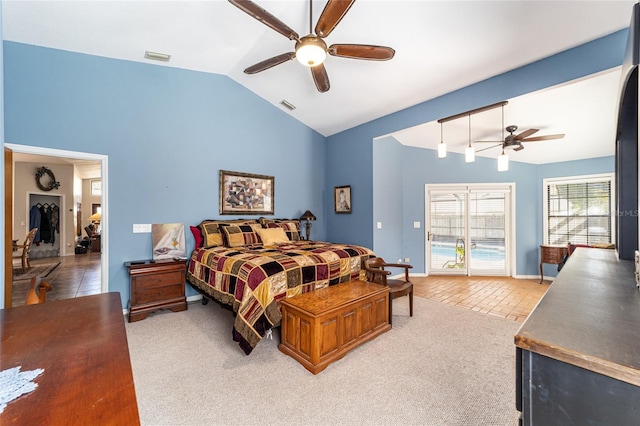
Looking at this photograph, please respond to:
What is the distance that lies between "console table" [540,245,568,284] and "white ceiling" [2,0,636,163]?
6.31 ft

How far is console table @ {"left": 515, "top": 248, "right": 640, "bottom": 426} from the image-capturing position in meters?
0.52

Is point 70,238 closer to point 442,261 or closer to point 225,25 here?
point 225,25

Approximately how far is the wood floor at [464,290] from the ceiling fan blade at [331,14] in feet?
12.6

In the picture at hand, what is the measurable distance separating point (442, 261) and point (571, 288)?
16.6 ft

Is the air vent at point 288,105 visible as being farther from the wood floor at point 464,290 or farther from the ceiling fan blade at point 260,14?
the wood floor at point 464,290

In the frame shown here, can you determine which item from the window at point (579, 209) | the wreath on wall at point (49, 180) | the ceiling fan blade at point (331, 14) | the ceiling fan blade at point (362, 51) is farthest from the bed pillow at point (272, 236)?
the wreath on wall at point (49, 180)

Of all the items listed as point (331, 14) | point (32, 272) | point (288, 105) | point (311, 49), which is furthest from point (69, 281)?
point (331, 14)

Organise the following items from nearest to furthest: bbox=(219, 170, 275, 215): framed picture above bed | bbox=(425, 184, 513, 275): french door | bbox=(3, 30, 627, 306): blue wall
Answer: bbox=(3, 30, 627, 306): blue wall, bbox=(219, 170, 275, 215): framed picture above bed, bbox=(425, 184, 513, 275): french door

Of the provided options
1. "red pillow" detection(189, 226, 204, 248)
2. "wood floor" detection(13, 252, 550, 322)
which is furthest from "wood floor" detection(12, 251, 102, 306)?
"red pillow" detection(189, 226, 204, 248)

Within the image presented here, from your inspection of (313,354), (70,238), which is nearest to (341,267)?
(313,354)

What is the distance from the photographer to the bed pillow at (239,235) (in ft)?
13.0

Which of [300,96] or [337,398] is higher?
[300,96]

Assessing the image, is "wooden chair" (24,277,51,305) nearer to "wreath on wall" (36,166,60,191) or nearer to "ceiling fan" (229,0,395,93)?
"ceiling fan" (229,0,395,93)

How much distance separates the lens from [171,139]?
12.9ft
